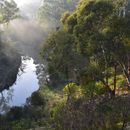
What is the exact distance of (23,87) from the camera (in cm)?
3684

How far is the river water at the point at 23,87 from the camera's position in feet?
103

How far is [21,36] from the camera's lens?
66438 millimetres

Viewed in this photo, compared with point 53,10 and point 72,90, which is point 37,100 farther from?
point 53,10

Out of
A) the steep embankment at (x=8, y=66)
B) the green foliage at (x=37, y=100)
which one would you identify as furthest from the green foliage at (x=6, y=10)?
the green foliage at (x=37, y=100)

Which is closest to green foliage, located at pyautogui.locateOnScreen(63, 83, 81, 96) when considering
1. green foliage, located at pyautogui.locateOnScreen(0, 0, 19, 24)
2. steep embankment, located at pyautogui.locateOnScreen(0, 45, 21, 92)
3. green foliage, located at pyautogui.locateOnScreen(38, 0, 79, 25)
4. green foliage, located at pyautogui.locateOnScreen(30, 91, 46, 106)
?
green foliage, located at pyautogui.locateOnScreen(30, 91, 46, 106)

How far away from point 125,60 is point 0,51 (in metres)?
24.0

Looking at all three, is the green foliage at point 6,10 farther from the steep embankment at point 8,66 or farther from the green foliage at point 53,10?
the steep embankment at point 8,66

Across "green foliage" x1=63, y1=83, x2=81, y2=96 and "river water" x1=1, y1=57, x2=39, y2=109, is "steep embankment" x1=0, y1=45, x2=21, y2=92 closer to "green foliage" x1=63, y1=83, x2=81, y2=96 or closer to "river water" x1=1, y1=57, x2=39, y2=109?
"river water" x1=1, y1=57, x2=39, y2=109

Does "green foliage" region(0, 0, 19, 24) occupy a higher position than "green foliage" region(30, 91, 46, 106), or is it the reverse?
"green foliage" region(0, 0, 19, 24)

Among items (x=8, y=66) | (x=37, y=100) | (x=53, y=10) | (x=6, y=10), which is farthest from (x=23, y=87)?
(x=53, y=10)

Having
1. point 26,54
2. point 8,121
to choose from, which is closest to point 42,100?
point 8,121

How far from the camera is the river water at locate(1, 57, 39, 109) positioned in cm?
3137

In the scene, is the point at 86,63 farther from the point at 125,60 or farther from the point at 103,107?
the point at 103,107

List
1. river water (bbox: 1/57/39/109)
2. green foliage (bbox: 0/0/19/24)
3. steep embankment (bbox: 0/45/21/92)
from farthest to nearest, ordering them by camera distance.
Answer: green foliage (bbox: 0/0/19/24) < steep embankment (bbox: 0/45/21/92) < river water (bbox: 1/57/39/109)
